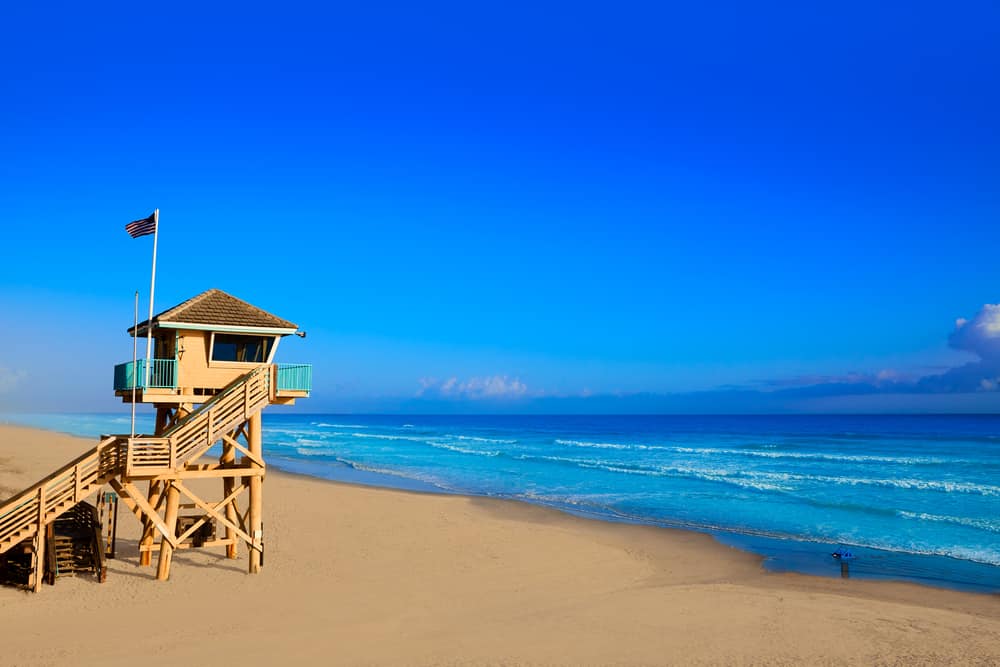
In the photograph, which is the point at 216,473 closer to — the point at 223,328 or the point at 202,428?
the point at 202,428

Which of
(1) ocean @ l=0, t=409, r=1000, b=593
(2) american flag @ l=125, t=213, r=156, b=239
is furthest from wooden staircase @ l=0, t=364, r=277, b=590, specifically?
(1) ocean @ l=0, t=409, r=1000, b=593

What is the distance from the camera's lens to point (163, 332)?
18.2 meters

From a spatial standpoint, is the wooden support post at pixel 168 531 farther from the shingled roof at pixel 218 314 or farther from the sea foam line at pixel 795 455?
the sea foam line at pixel 795 455

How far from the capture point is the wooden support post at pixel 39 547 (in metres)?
15.3

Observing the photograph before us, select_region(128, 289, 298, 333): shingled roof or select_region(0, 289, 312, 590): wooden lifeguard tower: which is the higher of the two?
select_region(128, 289, 298, 333): shingled roof

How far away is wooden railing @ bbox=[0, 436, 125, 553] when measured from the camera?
15.5 m

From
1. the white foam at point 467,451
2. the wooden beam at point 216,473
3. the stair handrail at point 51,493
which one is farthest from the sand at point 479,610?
the white foam at point 467,451

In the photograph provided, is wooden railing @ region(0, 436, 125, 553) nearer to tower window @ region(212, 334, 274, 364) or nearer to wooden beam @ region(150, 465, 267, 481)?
wooden beam @ region(150, 465, 267, 481)

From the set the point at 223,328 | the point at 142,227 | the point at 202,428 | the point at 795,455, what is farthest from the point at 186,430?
the point at 795,455

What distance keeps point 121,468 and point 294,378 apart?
171 inches

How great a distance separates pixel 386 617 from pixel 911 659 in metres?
9.70

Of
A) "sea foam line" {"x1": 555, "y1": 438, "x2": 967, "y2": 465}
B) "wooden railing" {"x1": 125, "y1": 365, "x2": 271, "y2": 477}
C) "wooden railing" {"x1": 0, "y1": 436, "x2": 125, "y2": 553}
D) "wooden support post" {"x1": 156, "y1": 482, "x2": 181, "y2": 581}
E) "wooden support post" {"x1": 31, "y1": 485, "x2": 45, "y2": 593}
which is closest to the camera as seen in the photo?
"wooden support post" {"x1": 31, "y1": 485, "x2": 45, "y2": 593}

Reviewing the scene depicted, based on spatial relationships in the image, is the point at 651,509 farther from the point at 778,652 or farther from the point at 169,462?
the point at 169,462

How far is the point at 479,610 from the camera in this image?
50.4 feet
